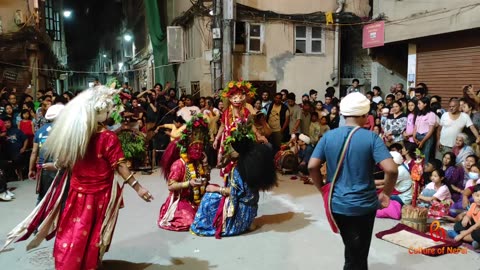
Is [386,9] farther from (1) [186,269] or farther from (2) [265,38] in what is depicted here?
(1) [186,269]

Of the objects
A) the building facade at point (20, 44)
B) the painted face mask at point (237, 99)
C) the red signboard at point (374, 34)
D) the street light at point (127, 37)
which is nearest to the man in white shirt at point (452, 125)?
the painted face mask at point (237, 99)

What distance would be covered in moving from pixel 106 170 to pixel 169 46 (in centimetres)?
1283

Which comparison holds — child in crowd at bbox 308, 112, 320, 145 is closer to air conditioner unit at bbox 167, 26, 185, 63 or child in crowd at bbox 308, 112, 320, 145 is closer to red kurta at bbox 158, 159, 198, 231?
red kurta at bbox 158, 159, 198, 231

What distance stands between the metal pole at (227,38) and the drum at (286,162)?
451 centimetres

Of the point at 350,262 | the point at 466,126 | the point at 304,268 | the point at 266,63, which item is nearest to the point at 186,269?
the point at 304,268

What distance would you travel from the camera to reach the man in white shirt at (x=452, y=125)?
733 centimetres

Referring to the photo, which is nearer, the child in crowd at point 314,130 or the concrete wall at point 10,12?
the child in crowd at point 314,130

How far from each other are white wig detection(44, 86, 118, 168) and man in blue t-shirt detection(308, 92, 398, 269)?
6.24 ft

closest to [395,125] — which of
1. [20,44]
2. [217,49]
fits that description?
[217,49]

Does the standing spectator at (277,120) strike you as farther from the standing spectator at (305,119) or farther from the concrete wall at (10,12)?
the concrete wall at (10,12)

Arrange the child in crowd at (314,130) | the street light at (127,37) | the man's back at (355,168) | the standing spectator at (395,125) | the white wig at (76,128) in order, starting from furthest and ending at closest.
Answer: the street light at (127,37)
the child in crowd at (314,130)
the standing spectator at (395,125)
the white wig at (76,128)
the man's back at (355,168)

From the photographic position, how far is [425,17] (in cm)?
1086

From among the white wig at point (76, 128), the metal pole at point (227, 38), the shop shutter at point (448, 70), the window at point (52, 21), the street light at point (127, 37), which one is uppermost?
the window at point (52, 21)

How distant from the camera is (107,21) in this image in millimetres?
40188
